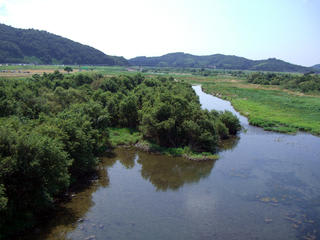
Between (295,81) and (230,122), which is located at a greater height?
(295,81)

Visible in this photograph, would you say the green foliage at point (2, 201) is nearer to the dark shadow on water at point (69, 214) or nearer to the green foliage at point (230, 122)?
the dark shadow on water at point (69, 214)

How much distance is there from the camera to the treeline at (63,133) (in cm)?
2318

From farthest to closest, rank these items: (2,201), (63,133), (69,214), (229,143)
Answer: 1. (229,143)
2. (63,133)
3. (69,214)
4. (2,201)

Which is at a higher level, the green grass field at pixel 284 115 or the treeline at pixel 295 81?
the treeline at pixel 295 81

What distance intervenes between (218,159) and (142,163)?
12.3m

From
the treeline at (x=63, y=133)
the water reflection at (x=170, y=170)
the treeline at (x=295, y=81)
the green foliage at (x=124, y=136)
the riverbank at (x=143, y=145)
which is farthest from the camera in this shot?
the treeline at (x=295, y=81)

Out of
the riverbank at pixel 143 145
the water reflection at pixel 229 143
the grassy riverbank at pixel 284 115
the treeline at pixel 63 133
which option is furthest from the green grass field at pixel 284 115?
the riverbank at pixel 143 145

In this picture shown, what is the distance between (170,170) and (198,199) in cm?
896

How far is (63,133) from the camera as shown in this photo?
102ft

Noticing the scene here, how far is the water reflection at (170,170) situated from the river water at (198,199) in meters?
0.13

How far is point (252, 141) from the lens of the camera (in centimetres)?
5359

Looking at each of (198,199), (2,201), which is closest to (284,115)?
(198,199)

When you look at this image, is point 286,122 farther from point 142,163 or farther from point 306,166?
point 142,163

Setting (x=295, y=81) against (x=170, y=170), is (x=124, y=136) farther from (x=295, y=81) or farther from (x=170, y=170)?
(x=295, y=81)
